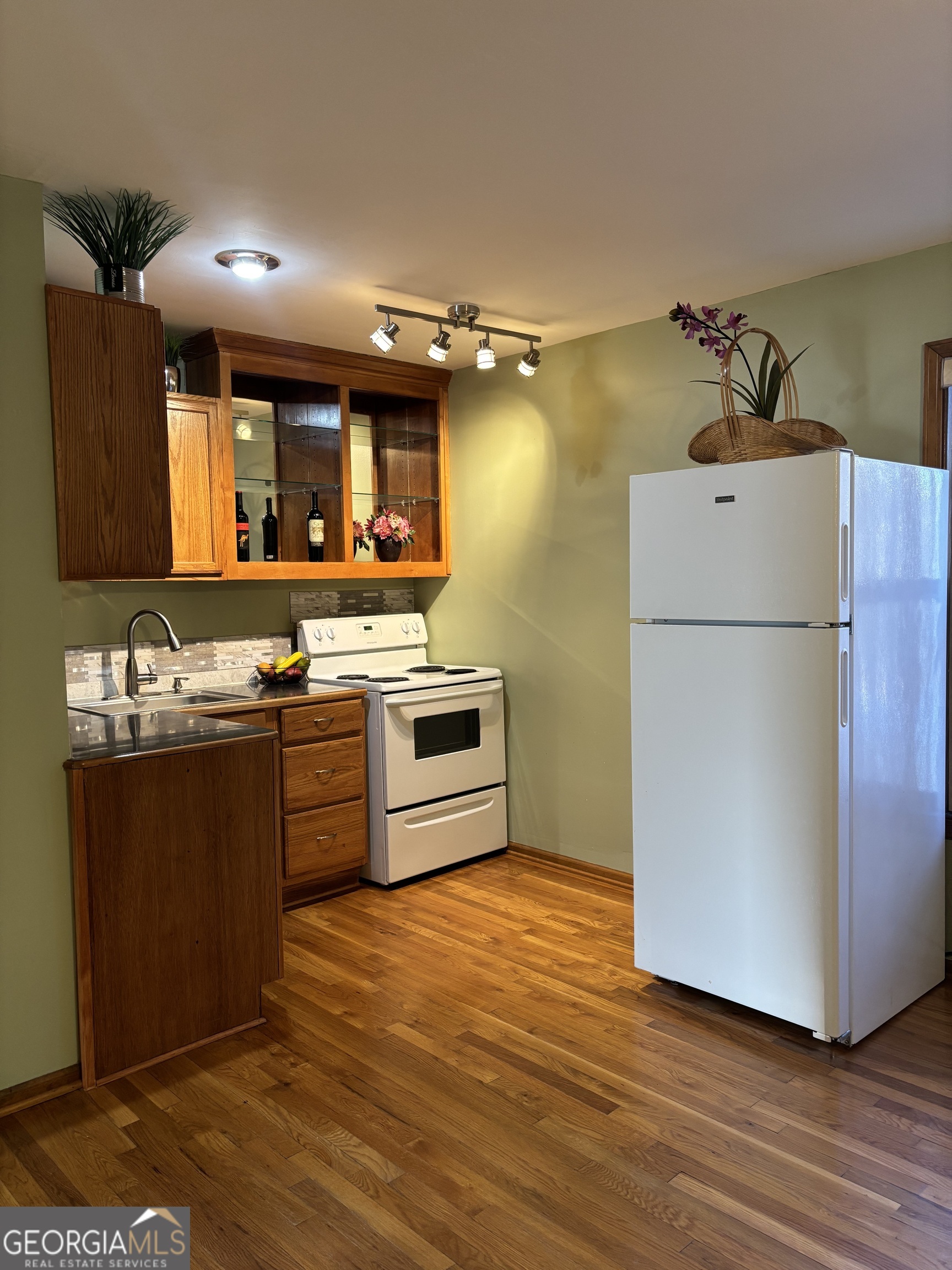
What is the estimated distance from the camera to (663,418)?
380cm

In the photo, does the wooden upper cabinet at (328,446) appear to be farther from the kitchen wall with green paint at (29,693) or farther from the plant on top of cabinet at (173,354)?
the kitchen wall with green paint at (29,693)

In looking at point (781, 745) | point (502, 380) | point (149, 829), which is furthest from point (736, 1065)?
point (502, 380)

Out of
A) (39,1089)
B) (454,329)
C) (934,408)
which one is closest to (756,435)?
(934,408)

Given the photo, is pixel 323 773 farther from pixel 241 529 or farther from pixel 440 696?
pixel 241 529

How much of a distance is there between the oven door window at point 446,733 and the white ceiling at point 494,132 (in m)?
1.86

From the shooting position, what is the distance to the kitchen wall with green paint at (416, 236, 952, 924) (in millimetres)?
3150

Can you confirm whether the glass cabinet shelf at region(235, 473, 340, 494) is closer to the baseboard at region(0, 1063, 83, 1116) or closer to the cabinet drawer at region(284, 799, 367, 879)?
the cabinet drawer at region(284, 799, 367, 879)

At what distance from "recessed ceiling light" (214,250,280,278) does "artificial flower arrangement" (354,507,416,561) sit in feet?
5.20

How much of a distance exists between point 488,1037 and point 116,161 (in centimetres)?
254

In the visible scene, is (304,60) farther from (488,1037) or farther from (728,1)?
(488,1037)

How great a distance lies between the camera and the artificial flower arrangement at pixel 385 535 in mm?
4457

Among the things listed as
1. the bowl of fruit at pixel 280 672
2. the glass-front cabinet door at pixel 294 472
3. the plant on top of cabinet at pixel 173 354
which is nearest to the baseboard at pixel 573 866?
the bowl of fruit at pixel 280 672

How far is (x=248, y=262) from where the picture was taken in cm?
293
